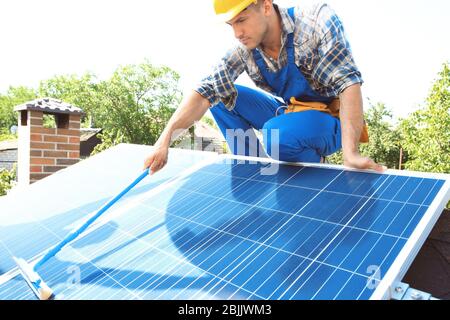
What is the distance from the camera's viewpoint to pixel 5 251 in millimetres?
2178

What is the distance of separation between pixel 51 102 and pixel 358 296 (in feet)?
17.5

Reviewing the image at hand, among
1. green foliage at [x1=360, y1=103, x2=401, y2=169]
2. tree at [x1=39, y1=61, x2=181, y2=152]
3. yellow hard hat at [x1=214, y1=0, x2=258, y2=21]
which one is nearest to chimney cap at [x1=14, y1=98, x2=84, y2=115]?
yellow hard hat at [x1=214, y1=0, x2=258, y2=21]

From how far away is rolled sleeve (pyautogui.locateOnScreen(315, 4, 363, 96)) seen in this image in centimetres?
236

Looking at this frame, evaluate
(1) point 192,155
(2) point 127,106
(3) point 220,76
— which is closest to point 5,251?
(1) point 192,155

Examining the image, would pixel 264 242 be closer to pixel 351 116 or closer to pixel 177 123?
pixel 351 116

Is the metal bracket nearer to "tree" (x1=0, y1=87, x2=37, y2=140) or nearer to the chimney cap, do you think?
the chimney cap

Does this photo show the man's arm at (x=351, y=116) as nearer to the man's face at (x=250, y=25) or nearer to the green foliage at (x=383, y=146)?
the man's face at (x=250, y=25)

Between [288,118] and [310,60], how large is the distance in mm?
501

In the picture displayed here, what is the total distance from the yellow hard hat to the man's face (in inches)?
1.8

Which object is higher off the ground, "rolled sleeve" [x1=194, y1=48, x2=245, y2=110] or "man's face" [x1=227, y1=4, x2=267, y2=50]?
"man's face" [x1=227, y1=4, x2=267, y2=50]

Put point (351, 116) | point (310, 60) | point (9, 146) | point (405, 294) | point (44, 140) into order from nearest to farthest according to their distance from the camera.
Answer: point (405, 294)
point (351, 116)
point (310, 60)
point (44, 140)
point (9, 146)

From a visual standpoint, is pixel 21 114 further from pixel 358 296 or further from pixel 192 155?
pixel 358 296

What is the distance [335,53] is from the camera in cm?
238

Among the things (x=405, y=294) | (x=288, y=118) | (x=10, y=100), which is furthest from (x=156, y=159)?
(x=10, y=100)
